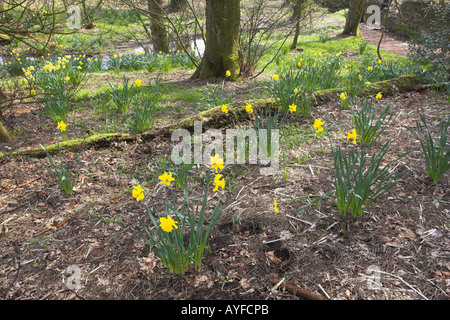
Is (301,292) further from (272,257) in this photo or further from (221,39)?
(221,39)

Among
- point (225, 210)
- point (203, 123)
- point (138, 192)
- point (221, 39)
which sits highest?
point (221, 39)

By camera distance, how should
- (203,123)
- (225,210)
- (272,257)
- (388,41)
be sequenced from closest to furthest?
(272,257), (225,210), (203,123), (388,41)

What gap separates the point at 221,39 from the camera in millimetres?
5277

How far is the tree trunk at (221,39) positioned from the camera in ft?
16.6

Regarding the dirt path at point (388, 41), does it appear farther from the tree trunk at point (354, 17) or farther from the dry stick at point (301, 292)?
the dry stick at point (301, 292)

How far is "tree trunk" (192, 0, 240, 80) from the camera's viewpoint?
16.6 feet

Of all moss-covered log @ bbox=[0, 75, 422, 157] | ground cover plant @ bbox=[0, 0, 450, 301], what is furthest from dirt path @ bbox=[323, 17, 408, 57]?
ground cover plant @ bbox=[0, 0, 450, 301]

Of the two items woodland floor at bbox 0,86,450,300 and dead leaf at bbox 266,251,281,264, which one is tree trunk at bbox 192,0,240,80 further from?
dead leaf at bbox 266,251,281,264

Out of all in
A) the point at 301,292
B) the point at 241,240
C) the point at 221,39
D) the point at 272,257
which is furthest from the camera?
the point at 221,39

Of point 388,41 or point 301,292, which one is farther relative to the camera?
point 388,41

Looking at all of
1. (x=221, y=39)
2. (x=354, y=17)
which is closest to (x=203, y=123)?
(x=221, y=39)

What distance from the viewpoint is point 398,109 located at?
377 centimetres

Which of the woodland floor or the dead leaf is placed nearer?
the woodland floor
